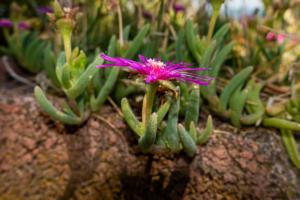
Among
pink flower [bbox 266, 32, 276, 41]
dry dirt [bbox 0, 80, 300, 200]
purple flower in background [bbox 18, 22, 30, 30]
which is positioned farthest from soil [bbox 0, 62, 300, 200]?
purple flower in background [bbox 18, 22, 30, 30]

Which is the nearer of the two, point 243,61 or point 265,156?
point 265,156

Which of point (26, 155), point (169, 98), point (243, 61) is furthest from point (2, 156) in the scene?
point (243, 61)

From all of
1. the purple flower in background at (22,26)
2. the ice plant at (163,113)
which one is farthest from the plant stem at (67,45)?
the purple flower in background at (22,26)

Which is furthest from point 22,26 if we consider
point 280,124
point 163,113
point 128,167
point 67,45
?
point 280,124

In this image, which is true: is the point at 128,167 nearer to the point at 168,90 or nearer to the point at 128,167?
the point at 128,167

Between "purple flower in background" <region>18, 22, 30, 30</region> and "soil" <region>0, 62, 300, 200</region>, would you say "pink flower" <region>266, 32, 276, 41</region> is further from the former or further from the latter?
"purple flower in background" <region>18, 22, 30, 30</region>

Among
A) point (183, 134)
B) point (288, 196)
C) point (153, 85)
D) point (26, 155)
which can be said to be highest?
point (153, 85)

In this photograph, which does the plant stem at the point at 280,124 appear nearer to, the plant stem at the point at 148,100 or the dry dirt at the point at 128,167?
the dry dirt at the point at 128,167

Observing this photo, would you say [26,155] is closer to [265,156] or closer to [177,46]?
[177,46]

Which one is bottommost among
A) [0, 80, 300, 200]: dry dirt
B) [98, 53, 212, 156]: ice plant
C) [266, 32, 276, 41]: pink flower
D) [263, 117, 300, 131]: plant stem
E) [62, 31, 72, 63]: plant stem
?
[0, 80, 300, 200]: dry dirt
